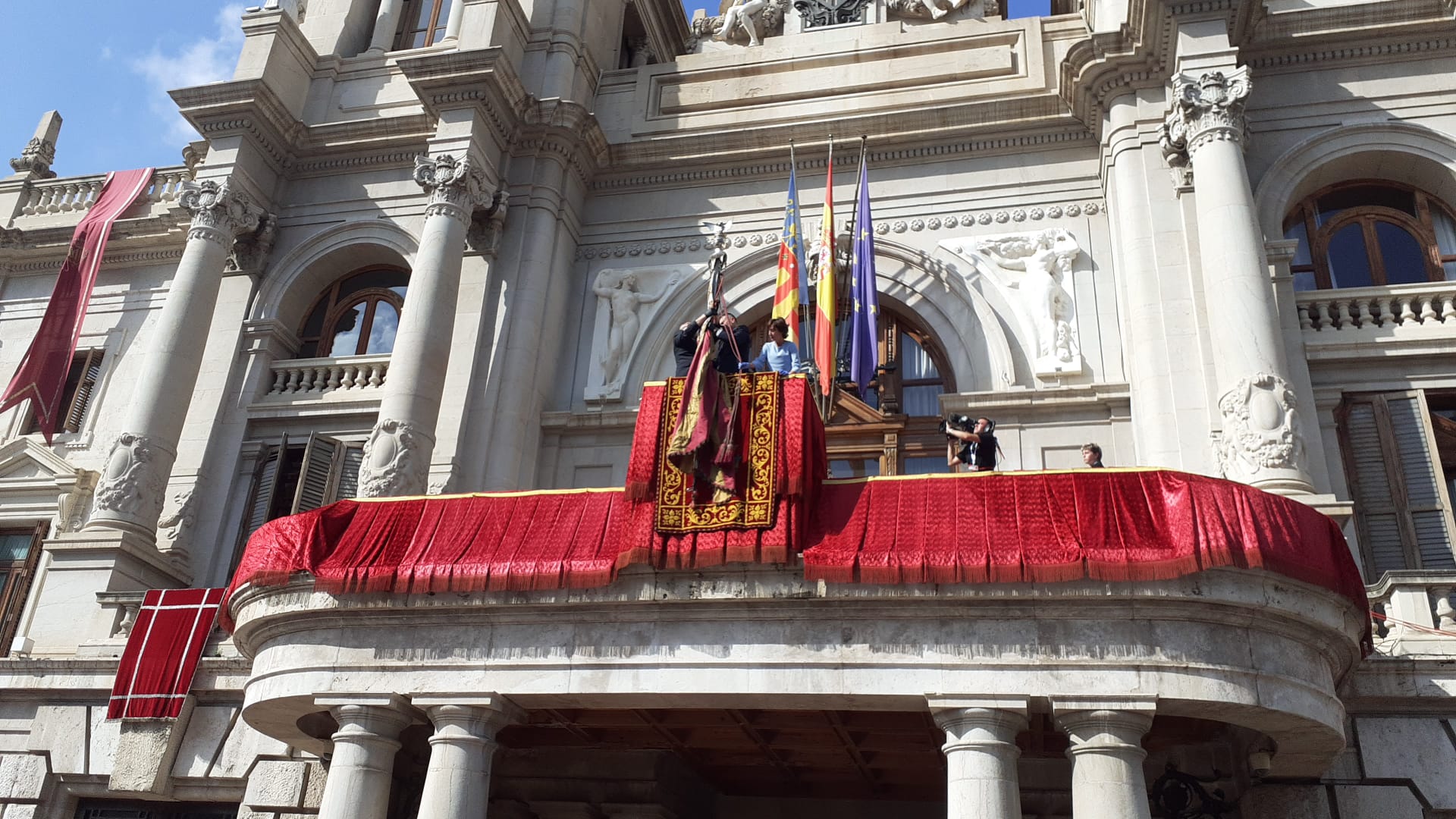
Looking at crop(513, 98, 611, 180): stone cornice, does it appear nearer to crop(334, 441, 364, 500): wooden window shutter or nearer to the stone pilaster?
crop(334, 441, 364, 500): wooden window shutter

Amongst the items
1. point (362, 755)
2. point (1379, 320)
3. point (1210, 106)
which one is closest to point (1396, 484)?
point (1379, 320)

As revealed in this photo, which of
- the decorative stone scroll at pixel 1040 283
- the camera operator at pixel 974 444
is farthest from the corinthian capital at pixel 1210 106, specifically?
the camera operator at pixel 974 444

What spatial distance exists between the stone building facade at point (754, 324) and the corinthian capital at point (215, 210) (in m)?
0.08

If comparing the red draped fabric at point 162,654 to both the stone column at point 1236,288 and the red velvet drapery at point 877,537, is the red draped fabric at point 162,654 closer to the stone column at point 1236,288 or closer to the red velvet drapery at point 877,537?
the red velvet drapery at point 877,537

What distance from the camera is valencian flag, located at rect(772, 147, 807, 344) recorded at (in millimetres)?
18656

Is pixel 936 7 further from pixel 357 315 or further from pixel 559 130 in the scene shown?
pixel 357 315

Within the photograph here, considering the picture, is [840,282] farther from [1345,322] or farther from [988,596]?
[988,596]

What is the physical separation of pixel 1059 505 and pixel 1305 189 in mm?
10293

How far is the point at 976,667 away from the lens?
37.0 ft

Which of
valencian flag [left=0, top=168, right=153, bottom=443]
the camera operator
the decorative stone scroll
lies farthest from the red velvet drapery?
valencian flag [left=0, top=168, right=153, bottom=443]

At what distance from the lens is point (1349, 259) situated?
18.7m

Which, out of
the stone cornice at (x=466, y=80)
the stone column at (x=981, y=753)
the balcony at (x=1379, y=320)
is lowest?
the stone column at (x=981, y=753)

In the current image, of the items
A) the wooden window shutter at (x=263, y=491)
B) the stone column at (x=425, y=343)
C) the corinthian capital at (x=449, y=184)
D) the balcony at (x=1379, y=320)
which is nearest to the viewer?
the balcony at (x=1379, y=320)

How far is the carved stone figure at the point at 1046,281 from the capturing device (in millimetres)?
18547
